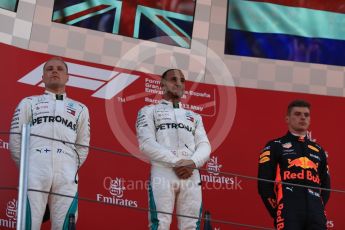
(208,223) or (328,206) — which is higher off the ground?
(328,206)

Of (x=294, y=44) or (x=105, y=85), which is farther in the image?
(x=294, y=44)

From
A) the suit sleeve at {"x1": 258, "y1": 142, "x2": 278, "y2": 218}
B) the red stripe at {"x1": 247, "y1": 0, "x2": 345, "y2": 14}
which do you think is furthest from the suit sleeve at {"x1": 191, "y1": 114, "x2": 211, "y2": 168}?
the red stripe at {"x1": 247, "y1": 0, "x2": 345, "y2": 14}

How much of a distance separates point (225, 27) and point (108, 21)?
2.52ft

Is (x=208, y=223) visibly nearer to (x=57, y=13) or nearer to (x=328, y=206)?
(x=328, y=206)

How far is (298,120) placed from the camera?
3.48m

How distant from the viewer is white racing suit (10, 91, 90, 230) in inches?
125

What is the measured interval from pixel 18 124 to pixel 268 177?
113 centimetres

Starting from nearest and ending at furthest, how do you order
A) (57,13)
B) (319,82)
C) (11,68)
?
1. (11,68)
2. (57,13)
3. (319,82)

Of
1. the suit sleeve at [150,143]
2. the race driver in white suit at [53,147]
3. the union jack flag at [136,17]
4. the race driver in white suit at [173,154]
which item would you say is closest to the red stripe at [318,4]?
the union jack flag at [136,17]

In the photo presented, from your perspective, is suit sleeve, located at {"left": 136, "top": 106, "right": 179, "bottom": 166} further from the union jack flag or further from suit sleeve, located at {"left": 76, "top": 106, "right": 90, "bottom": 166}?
the union jack flag

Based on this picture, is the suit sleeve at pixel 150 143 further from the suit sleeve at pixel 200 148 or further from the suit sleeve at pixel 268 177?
the suit sleeve at pixel 268 177

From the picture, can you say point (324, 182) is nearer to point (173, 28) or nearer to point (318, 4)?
point (173, 28)

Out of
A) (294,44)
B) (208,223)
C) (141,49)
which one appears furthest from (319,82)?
(208,223)

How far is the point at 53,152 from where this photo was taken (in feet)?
10.7
